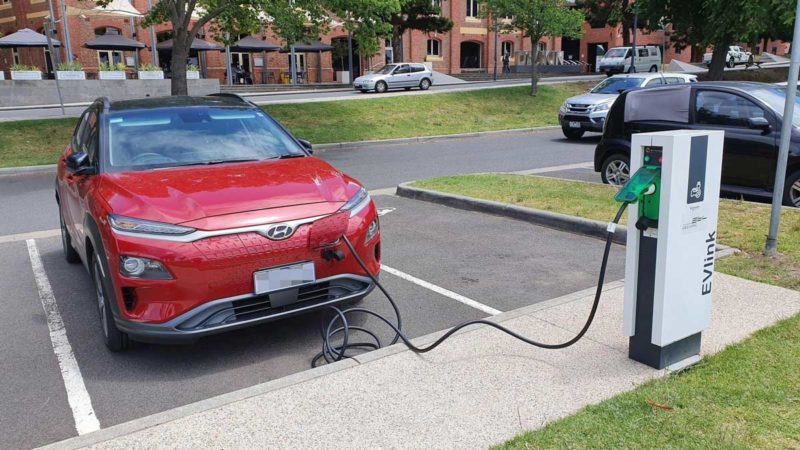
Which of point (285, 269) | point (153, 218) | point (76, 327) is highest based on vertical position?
point (153, 218)

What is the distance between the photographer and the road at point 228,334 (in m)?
3.76

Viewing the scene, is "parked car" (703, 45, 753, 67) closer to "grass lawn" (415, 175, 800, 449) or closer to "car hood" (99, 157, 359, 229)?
"grass lawn" (415, 175, 800, 449)

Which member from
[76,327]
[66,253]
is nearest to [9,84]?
[66,253]

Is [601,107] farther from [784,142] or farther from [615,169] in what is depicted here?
[784,142]

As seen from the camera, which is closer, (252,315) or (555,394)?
(555,394)

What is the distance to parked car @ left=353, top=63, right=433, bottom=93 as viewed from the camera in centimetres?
3030

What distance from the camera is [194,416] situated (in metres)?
3.31

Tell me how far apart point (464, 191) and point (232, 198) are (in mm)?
5345

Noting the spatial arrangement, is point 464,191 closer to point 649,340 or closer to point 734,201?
point 734,201

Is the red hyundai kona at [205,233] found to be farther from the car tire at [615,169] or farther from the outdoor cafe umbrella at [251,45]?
the outdoor cafe umbrella at [251,45]

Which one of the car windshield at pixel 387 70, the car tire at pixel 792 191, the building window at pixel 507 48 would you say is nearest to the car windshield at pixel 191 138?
the car tire at pixel 792 191

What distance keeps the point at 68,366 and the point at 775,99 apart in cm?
839

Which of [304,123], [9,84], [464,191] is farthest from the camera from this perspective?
[9,84]

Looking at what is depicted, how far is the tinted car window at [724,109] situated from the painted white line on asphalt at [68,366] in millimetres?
7908
